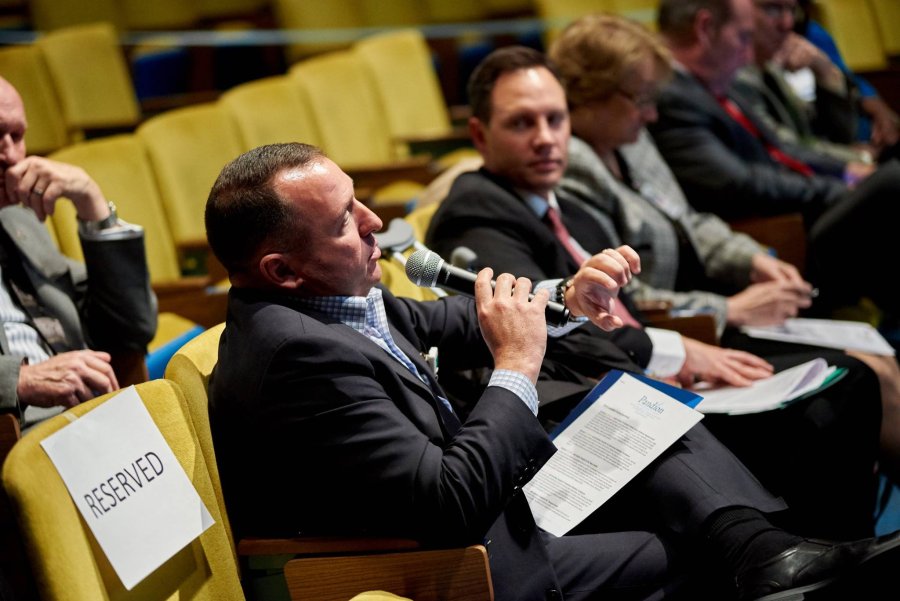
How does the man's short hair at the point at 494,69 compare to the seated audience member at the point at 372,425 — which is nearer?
the seated audience member at the point at 372,425

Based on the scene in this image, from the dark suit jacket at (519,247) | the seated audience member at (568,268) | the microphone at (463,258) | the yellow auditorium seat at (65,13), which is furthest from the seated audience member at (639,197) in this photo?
the yellow auditorium seat at (65,13)

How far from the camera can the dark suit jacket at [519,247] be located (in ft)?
6.70

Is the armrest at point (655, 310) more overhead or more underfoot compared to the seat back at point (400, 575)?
more underfoot

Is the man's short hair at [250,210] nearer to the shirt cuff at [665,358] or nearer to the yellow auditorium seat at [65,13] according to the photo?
the shirt cuff at [665,358]

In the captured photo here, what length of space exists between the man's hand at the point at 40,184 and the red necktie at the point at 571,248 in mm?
938

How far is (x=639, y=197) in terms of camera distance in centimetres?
272

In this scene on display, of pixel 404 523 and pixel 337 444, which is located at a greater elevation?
pixel 337 444

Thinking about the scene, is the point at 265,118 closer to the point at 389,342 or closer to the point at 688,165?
the point at 688,165

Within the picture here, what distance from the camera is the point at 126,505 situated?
137 cm

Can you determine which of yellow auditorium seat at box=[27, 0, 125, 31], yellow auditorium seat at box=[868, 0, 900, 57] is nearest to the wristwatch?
yellow auditorium seat at box=[27, 0, 125, 31]

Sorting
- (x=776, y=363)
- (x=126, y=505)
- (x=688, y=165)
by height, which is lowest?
(x=776, y=363)

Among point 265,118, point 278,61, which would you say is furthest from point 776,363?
point 278,61

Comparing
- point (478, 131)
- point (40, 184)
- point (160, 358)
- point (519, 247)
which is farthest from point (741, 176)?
point (40, 184)

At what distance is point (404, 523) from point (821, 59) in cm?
369
